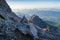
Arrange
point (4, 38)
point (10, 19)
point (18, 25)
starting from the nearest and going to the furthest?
1. point (4, 38)
2. point (18, 25)
3. point (10, 19)

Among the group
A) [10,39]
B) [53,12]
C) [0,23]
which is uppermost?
[53,12]

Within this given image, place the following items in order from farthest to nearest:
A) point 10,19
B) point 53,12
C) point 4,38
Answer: point 53,12 → point 10,19 → point 4,38

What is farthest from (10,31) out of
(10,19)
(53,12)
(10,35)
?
(53,12)

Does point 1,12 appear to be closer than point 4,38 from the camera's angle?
No

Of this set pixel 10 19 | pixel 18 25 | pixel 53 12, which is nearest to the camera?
pixel 18 25

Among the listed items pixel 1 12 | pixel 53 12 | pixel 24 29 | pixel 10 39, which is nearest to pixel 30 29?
pixel 24 29

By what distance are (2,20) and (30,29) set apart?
230cm

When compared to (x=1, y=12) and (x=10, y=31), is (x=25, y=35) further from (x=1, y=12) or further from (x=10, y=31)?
(x=1, y=12)

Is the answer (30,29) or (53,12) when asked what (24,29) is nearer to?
(30,29)

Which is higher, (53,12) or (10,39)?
(53,12)

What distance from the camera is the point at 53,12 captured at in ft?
622

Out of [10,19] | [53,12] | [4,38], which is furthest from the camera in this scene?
[53,12]

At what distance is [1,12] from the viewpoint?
2091cm

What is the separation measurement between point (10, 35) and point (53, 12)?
172m
